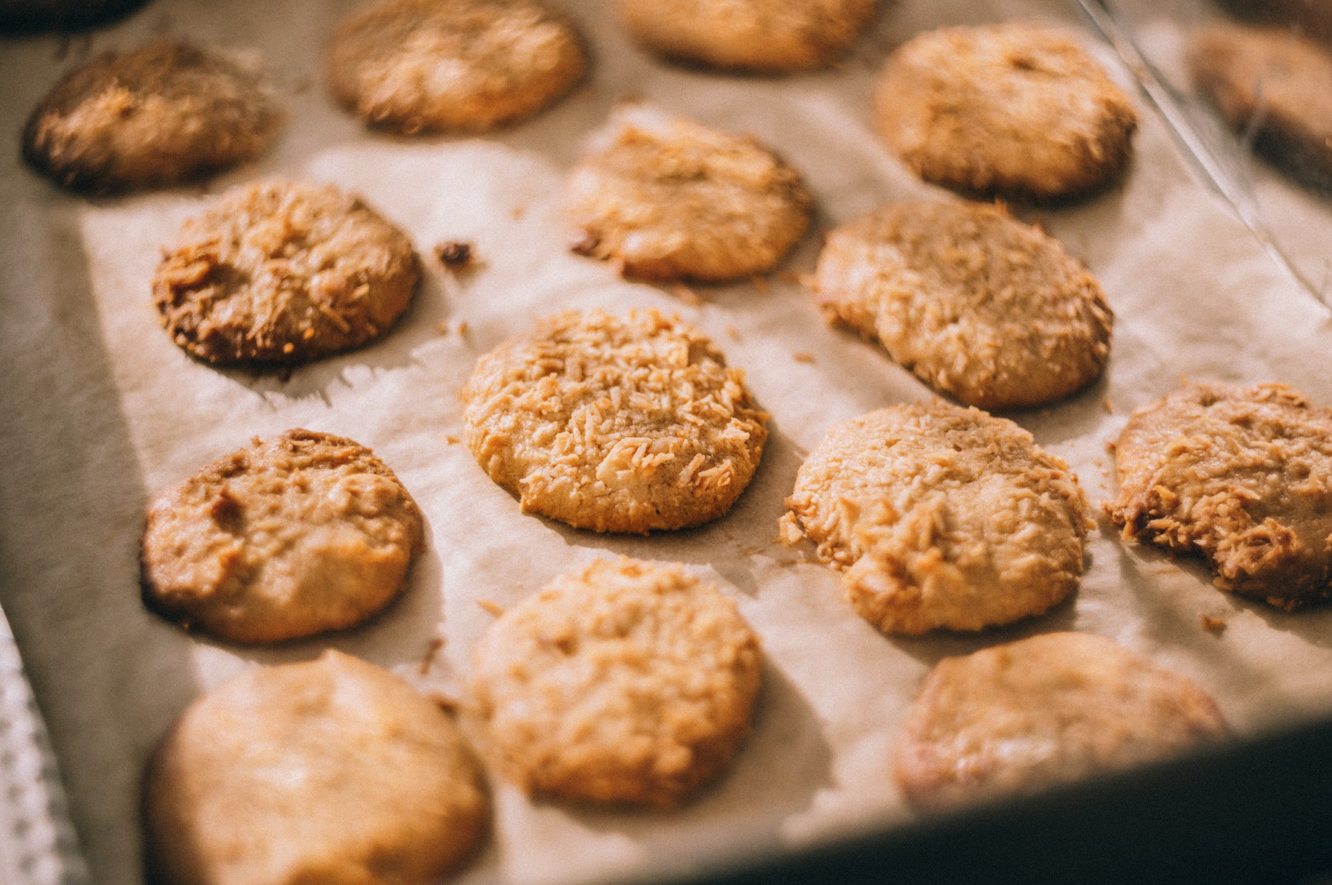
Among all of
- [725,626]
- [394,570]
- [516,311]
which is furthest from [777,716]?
[516,311]

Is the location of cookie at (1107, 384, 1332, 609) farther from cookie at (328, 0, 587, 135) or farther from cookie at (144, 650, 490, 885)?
cookie at (328, 0, 587, 135)

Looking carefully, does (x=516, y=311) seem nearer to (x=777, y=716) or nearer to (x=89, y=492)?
(x=89, y=492)

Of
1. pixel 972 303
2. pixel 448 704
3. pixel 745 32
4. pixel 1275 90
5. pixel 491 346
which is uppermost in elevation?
pixel 1275 90

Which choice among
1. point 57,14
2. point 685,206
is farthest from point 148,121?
point 685,206

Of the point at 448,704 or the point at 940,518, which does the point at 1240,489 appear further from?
the point at 448,704

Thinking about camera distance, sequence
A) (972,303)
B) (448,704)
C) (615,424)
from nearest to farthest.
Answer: (448,704)
(615,424)
(972,303)

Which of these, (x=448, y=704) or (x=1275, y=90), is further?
(x=1275, y=90)

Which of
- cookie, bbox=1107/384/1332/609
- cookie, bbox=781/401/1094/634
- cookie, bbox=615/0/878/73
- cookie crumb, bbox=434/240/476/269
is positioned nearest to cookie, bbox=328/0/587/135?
cookie, bbox=615/0/878/73
